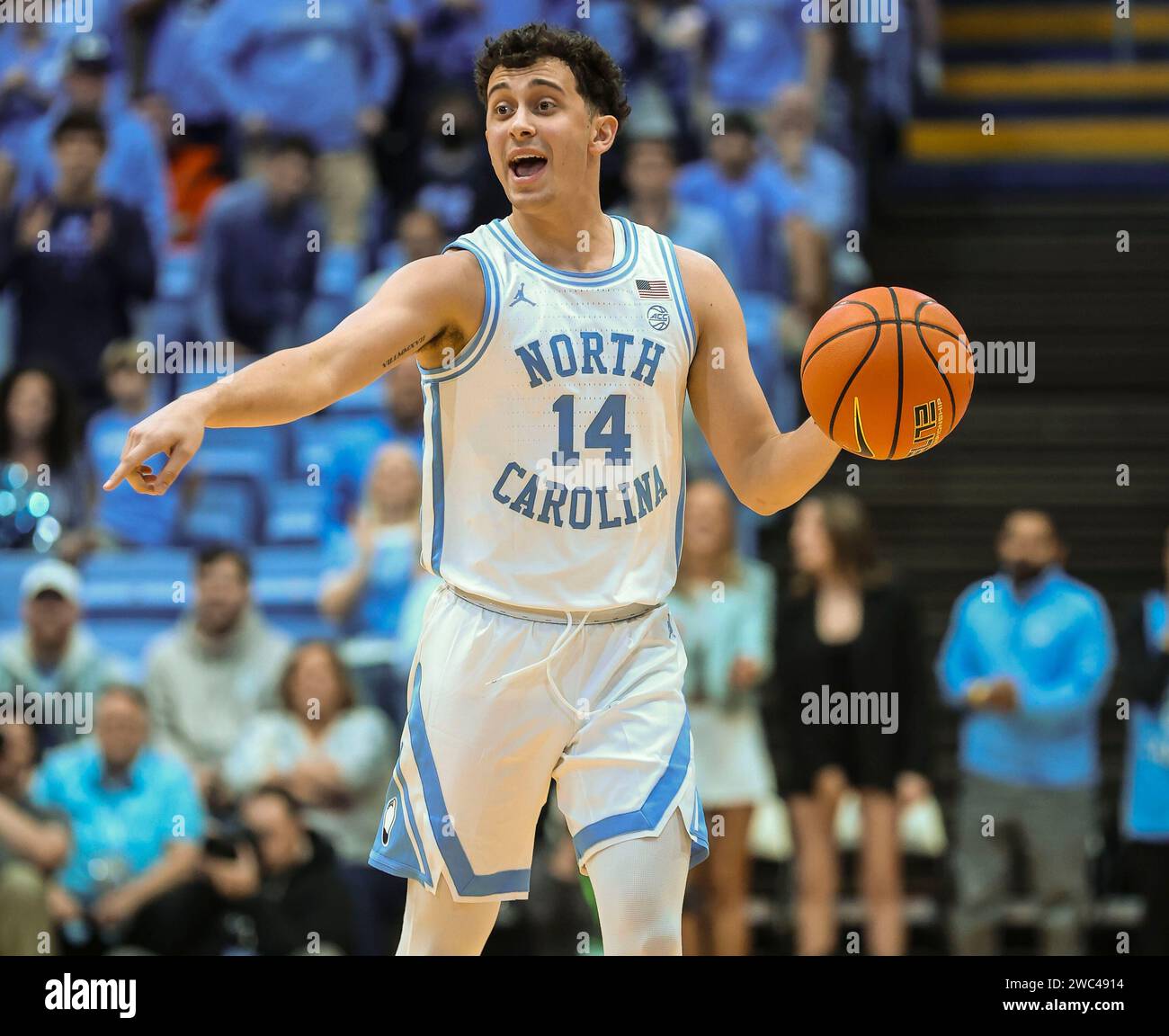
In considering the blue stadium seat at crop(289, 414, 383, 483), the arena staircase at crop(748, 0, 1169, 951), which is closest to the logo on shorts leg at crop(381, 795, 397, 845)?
the arena staircase at crop(748, 0, 1169, 951)

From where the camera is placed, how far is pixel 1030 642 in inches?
283

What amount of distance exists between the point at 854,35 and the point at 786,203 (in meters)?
1.71

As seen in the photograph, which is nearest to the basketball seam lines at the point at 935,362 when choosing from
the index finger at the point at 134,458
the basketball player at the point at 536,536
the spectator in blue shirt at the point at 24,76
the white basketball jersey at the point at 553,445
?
the basketball player at the point at 536,536

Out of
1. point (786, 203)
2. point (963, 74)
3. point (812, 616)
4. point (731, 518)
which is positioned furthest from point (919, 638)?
point (963, 74)

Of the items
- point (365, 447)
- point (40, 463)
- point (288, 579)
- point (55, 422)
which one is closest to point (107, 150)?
point (55, 422)

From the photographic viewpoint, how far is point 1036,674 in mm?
7168

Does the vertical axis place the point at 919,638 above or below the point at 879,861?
above

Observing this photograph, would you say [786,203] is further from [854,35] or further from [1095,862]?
[1095,862]

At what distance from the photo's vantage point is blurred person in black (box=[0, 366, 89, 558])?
8.06m

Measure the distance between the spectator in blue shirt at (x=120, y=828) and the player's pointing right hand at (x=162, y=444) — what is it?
3918 mm

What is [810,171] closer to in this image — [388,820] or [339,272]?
[339,272]

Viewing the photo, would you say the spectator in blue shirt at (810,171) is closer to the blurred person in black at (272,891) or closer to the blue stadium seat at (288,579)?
the blue stadium seat at (288,579)

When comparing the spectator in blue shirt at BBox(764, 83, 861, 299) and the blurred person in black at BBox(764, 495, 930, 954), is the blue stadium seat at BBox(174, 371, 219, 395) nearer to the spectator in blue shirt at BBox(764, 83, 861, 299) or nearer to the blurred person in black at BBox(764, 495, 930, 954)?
the spectator in blue shirt at BBox(764, 83, 861, 299)

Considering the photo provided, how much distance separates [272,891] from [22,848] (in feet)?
3.20
